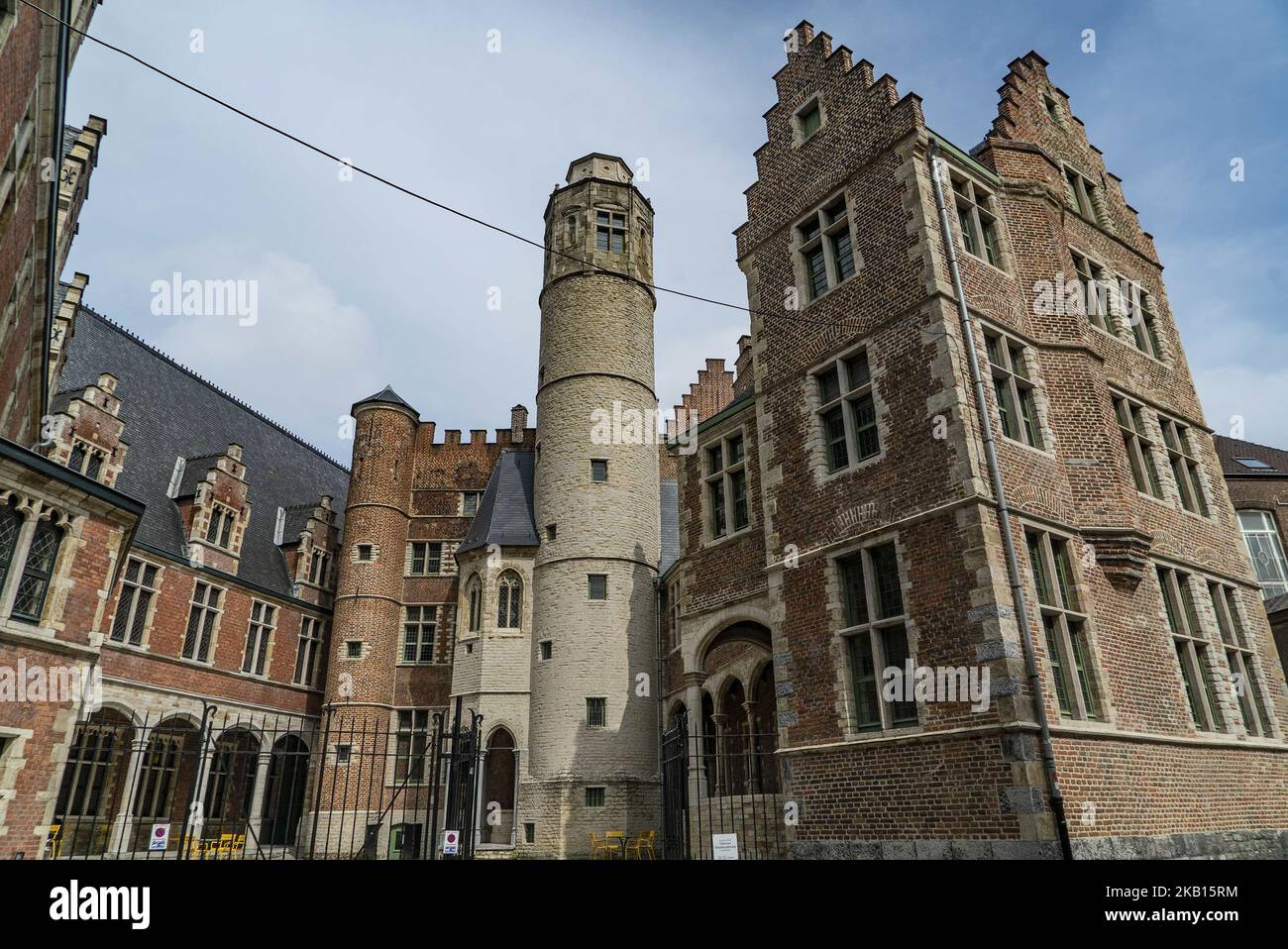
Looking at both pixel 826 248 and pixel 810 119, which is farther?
pixel 810 119

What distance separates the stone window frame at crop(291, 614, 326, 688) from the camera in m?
29.0

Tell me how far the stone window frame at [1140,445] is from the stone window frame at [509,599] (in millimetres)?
17954

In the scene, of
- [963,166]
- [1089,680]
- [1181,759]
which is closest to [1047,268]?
[963,166]

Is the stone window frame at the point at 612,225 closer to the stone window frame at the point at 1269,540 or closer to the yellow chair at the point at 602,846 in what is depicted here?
the yellow chair at the point at 602,846

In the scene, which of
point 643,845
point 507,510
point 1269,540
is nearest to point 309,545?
point 507,510

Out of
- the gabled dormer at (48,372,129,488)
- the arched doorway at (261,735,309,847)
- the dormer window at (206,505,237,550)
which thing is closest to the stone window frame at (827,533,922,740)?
the arched doorway at (261,735,309,847)

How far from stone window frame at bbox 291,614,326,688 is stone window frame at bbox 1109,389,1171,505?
27.4 m

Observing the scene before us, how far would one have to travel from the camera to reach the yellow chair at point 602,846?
20.5 meters

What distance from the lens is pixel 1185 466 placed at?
15312 millimetres

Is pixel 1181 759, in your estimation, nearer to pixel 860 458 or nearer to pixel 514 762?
pixel 860 458

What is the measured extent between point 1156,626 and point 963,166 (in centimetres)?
851

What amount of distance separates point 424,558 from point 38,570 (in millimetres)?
19919

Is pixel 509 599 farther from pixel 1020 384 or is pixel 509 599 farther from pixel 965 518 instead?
pixel 965 518
